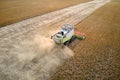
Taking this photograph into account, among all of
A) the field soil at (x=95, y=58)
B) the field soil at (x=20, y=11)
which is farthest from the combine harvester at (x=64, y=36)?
the field soil at (x=20, y=11)

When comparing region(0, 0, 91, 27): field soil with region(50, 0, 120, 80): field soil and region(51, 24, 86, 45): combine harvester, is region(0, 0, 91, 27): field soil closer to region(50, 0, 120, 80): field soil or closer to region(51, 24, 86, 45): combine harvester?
region(51, 24, 86, 45): combine harvester

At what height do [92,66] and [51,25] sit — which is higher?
[51,25]

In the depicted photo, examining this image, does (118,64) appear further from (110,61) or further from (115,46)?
(115,46)

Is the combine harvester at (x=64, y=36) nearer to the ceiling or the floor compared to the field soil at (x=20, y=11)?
nearer to the floor

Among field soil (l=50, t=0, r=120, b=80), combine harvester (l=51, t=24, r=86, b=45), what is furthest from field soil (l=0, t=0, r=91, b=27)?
field soil (l=50, t=0, r=120, b=80)

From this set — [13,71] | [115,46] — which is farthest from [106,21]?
[13,71]

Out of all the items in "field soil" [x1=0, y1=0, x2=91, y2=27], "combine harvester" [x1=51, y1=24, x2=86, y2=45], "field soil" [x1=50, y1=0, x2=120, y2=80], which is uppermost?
"field soil" [x1=0, y1=0, x2=91, y2=27]

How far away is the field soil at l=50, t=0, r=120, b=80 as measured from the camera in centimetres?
747

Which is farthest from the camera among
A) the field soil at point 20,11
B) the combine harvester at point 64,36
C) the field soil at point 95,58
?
the field soil at point 20,11

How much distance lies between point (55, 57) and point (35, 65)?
5.06 ft

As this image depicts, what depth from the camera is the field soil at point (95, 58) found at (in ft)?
24.5

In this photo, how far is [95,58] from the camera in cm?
905

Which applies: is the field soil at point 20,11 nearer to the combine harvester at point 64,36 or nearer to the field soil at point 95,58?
the combine harvester at point 64,36

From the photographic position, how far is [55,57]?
9125 millimetres
